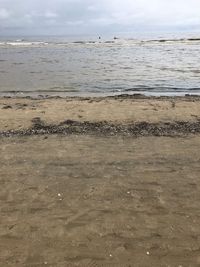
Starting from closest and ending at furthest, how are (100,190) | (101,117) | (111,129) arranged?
(100,190) → (111,129) → (101,117)

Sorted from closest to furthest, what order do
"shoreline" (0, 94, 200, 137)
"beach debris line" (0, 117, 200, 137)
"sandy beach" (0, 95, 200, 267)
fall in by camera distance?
"sandy beach" (0, 95, 200, 267) < "beach debris line" (0, 117, 200, 137) < "shoreline" (0, 94, 200, 137)

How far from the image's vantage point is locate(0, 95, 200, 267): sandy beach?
5.34m

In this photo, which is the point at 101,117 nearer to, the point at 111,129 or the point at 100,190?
the point at 111,129

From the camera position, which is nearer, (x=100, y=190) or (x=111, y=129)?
(x=100, y=190)

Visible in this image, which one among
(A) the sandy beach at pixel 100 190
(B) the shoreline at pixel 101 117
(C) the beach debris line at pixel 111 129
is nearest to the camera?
(A) the sandy beach at pixel 100 190

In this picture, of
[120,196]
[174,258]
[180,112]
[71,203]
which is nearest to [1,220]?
[71,203]

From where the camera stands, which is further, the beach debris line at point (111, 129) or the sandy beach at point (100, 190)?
the beach debris line at point (111, 129)

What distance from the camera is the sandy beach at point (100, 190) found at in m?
5.34

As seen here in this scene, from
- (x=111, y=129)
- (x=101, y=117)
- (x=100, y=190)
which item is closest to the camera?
(x=100, y=190)

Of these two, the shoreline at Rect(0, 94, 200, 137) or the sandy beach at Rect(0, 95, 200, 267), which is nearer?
the sandy beach at Rect(0, 95, 200, 267)

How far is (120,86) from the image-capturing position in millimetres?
21234

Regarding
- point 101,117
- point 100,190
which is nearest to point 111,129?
point 101,117

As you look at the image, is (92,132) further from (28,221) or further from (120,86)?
(120,86)

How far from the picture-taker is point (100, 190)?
714cm
